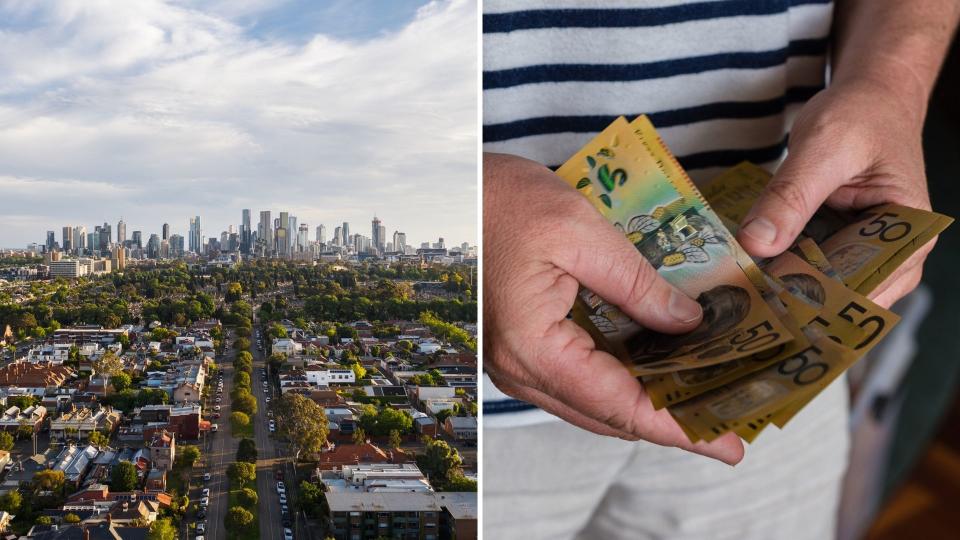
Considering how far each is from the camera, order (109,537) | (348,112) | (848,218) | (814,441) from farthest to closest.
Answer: (814,441) → (848,218) → (348,112) → (109,537)

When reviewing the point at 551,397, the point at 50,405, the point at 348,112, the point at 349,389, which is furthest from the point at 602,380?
the point at 50,405

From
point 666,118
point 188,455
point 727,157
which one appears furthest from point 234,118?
point 727,157

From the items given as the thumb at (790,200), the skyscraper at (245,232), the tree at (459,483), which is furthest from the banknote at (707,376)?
the skyscraper at (245,232)

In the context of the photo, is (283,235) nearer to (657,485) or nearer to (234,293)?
(234,293)

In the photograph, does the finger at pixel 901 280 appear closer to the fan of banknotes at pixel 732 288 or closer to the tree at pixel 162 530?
the fan of banknotes at pixel 732 288

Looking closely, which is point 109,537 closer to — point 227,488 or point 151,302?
point 227,488

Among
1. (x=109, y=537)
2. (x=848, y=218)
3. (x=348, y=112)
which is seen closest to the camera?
(x=109, y=537)
